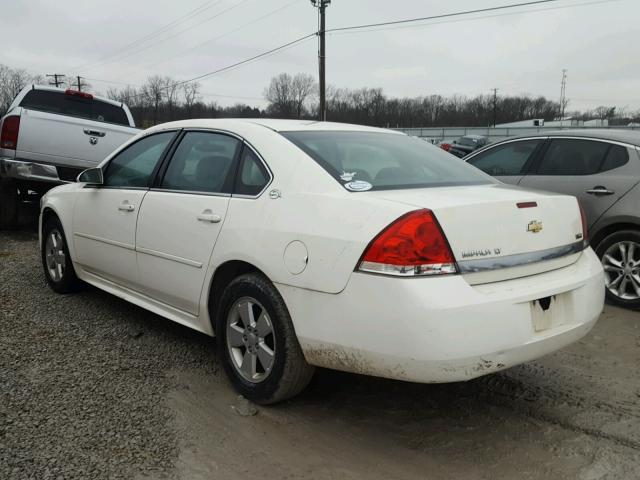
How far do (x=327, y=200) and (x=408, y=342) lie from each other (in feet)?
2.55

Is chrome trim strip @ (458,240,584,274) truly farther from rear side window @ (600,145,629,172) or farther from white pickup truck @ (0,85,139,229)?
white pickup truck @ (0,85,139,229)

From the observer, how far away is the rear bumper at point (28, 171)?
714 centimetres

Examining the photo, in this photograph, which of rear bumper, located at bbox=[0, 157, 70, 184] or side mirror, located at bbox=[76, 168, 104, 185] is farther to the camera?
rear bumper, located at bbox=[0, 157, 70, 184]

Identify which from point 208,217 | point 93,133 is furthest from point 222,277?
point 93,133

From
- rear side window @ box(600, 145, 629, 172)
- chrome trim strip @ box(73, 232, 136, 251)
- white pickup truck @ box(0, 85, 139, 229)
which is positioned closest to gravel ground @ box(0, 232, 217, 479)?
chrome trim strip @ box(73, 232, 136, 251)

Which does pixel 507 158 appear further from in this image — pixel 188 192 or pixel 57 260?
pixel 57 260

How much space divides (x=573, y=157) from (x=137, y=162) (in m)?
3.98

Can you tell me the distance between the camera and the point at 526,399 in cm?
324

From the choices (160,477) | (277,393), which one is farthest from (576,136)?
(160,477)

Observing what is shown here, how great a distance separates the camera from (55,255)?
5.07 meters

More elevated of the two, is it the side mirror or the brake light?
the brake light

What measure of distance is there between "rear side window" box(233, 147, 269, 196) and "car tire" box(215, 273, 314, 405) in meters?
0.48

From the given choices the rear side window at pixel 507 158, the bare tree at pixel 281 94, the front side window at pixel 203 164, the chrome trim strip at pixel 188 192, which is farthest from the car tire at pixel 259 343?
the bare tree at pixel 281 94

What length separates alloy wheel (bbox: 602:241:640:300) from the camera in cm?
489
